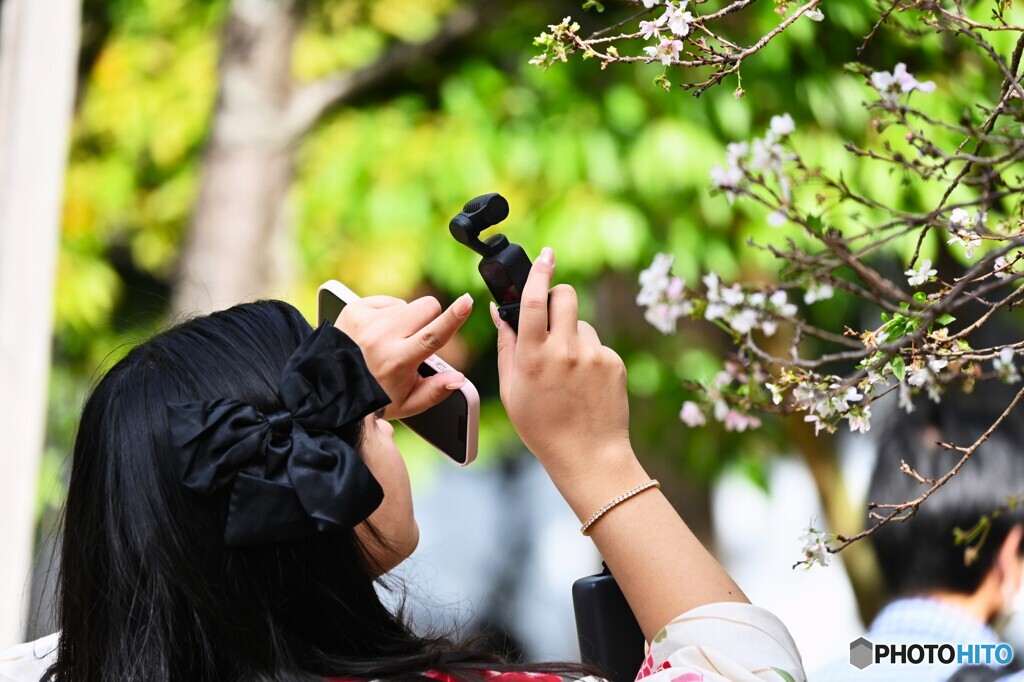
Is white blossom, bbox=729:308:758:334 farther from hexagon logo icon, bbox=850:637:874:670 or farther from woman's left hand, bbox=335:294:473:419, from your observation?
hexagon logo icon, bbox=850:637:874:670

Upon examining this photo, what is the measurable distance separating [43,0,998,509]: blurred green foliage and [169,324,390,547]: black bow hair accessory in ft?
4.27

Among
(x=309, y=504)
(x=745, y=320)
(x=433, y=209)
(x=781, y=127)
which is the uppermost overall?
(x=433, y=209)

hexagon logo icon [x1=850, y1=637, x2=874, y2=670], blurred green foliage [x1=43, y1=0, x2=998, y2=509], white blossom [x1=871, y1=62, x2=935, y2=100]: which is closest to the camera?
white blossom [x1=871, y1=62, x2=935, y2=100]

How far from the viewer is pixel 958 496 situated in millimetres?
1808

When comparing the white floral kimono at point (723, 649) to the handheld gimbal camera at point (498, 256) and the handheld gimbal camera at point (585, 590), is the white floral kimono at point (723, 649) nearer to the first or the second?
the handheld gimbal camera at point (585, 590)

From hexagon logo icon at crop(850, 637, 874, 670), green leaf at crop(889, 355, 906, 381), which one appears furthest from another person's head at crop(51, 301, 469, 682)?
hexagon logo icon at crop(850, 637, 874, 670)

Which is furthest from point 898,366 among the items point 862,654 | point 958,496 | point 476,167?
point 476,167

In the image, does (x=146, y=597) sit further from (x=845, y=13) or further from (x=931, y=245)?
(x=931, y=245)

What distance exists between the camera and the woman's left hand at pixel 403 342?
2.65ft

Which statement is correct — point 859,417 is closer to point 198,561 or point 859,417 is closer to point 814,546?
point 814,546

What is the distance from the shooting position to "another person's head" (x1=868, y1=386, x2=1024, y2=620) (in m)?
1.76

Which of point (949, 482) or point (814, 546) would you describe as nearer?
point (814, 546)

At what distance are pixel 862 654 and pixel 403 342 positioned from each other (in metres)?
0.96

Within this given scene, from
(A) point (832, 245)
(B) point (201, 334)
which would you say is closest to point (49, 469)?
(B) point (201, 334)
